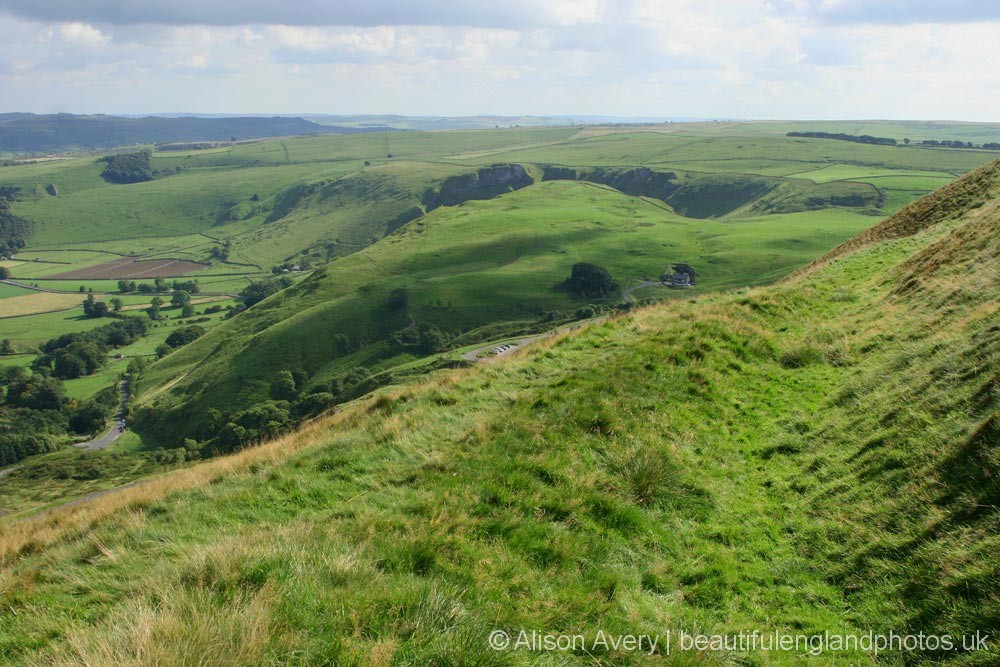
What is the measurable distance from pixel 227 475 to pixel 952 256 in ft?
87.1

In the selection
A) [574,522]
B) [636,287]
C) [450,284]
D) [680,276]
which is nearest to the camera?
[574,522]

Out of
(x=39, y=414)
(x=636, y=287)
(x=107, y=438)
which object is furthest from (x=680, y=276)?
(x=39, y=414)

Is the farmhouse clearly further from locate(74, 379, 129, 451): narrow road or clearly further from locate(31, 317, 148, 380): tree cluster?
locate(31, 317, 148, 380): tree cluster

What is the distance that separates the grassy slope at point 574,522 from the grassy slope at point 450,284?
119 meters

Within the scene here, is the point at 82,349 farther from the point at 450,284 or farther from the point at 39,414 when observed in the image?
the point at 450,284

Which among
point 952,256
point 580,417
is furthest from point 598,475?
point 952,256

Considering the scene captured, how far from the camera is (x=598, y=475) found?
10.9 meters

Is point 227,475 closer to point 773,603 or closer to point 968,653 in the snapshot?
point 773,603

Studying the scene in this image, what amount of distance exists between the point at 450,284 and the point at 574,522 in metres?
154

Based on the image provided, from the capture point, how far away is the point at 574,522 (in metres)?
9.48

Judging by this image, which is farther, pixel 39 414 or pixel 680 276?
pixel 680 276

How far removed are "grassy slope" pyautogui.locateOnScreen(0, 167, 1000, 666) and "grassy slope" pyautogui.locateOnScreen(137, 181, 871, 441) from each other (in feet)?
390

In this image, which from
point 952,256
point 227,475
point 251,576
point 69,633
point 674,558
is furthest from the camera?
point 952,256

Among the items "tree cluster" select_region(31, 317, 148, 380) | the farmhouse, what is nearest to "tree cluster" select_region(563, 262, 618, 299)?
the farmhouse
